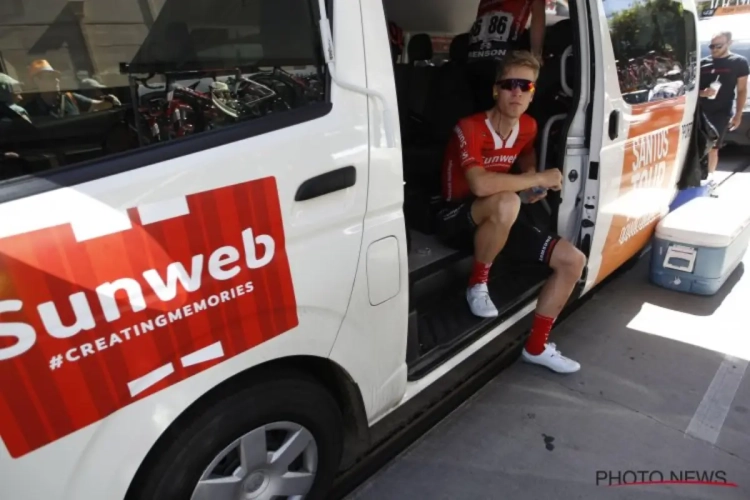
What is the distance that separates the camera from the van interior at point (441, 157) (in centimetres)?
245

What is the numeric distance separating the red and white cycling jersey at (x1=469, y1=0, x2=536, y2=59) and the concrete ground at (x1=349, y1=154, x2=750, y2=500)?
1746mm

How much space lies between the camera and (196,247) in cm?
126

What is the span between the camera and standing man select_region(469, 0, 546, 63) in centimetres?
315

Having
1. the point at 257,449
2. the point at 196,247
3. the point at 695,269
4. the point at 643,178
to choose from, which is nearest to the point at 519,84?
the point at 643,178

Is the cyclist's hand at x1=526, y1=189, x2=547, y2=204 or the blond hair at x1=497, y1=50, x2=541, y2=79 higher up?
the blond hair at x1=497, y1=50, x2=541, y2=79

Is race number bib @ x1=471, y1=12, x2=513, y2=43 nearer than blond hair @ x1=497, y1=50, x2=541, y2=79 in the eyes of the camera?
No

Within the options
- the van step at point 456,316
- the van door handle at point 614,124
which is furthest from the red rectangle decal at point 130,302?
the van door handle at point 614,124

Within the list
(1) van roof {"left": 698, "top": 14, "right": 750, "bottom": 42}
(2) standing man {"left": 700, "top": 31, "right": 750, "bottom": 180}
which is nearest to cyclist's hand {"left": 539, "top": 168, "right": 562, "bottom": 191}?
(2) standing man {"left": 700, "top": 31, "right": 750, "bottom": 180}

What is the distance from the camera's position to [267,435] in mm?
1633

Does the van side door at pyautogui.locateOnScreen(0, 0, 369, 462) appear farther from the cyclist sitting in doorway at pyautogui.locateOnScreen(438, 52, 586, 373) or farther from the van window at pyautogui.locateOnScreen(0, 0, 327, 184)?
the cyclist sitting in doorway at pyautogui.locateOnScreen(438, 52, 586, 373)

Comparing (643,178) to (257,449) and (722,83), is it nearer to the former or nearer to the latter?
(257,449)

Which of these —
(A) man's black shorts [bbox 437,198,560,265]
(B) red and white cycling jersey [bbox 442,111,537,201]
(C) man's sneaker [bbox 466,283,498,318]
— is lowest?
(C) man's sneaker [bbox 466,283,498,318]

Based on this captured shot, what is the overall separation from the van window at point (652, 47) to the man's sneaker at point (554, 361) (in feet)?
4.35

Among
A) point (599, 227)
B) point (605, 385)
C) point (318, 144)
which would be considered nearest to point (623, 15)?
point (599, 227)
